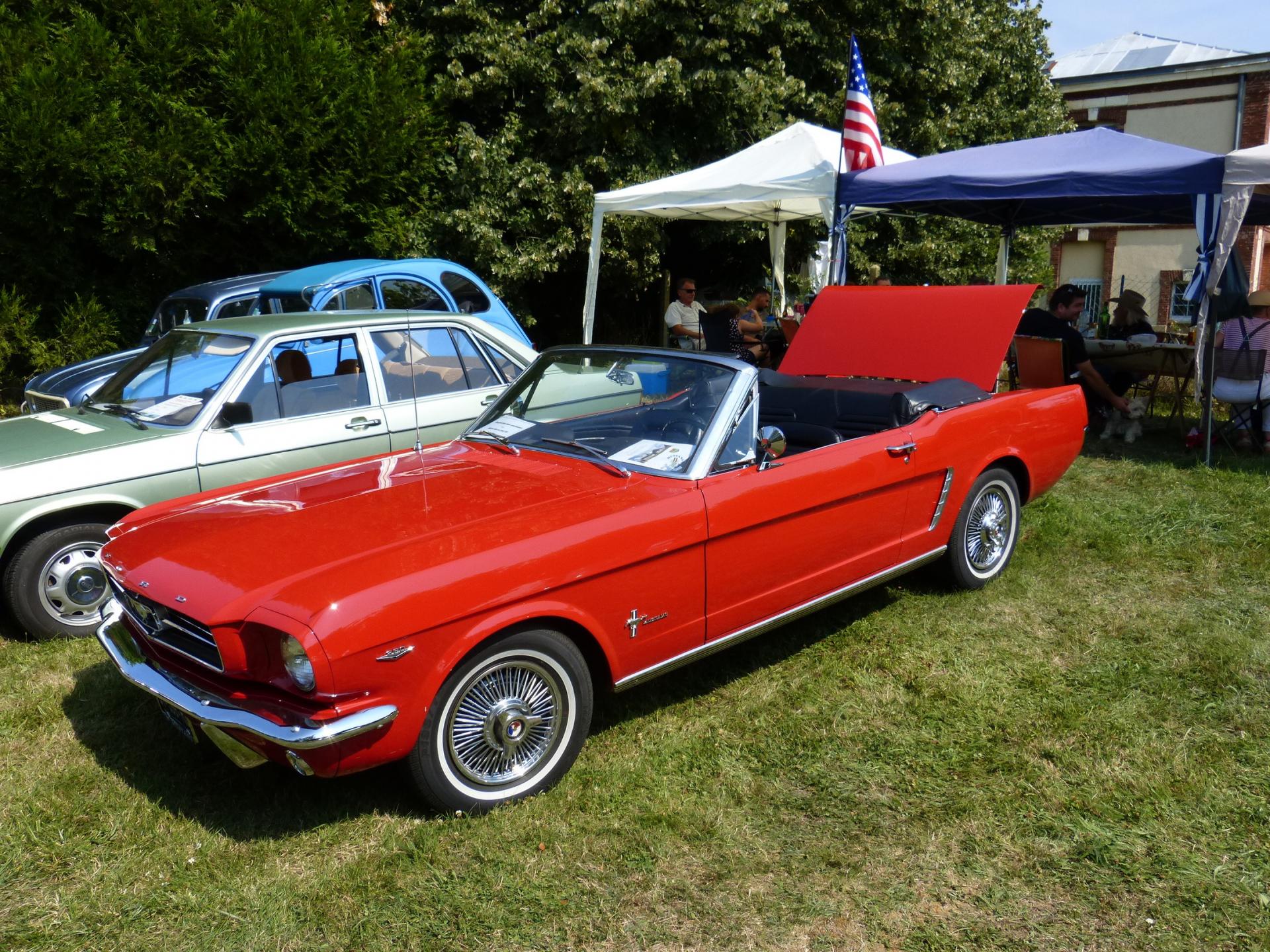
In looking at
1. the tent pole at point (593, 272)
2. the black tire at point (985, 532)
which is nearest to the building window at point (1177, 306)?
the tent pole at point (593, 272)

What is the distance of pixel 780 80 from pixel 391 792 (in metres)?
14.1

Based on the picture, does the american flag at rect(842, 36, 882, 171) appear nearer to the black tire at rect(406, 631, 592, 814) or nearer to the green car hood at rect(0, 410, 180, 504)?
the green car hood at rect(0, 410, 180, 504)

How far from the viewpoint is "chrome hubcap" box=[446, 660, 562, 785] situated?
3237 millimetres

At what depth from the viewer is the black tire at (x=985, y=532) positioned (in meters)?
5.11

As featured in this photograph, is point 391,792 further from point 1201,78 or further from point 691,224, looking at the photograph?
point 1201,78

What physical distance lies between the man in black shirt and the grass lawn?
4.46 meters

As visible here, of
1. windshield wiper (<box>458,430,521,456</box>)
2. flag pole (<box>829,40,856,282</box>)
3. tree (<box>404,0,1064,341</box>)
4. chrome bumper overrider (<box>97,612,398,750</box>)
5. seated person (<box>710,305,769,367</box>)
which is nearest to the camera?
chrome bumper overrider (<box>97,612,398,750</box>)

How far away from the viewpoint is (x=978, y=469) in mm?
5062

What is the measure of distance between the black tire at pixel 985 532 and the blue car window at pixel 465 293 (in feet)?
20.3

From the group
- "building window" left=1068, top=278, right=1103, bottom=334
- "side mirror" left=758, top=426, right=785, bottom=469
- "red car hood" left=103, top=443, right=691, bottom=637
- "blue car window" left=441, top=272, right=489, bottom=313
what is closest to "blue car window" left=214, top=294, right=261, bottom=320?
"blue car window" left=441, top=272, right=489, bottom=313

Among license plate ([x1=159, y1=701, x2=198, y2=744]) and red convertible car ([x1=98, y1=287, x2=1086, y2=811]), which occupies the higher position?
red convertible car ([x1=98, y1=287, x2=1086, y2=811])

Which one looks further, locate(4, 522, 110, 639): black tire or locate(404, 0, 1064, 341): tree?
locate(404, 0, 1064, 341): tree

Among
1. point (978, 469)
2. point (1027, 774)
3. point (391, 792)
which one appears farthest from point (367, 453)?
point (1027, 774)

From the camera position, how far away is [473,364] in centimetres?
635
